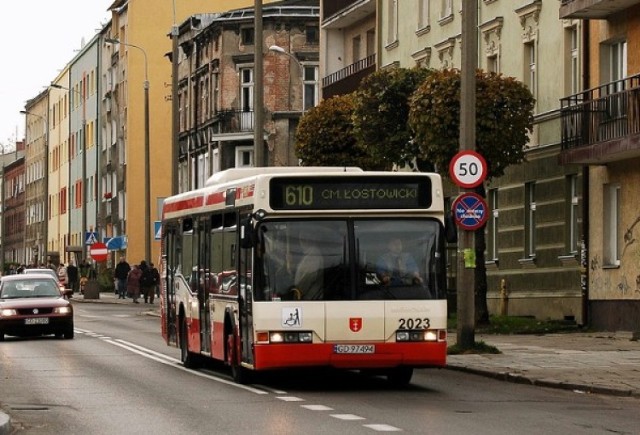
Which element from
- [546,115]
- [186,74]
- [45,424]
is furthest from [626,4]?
[186,74]

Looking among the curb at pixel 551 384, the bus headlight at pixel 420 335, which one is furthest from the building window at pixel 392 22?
the bus headlight at pixel 420 335

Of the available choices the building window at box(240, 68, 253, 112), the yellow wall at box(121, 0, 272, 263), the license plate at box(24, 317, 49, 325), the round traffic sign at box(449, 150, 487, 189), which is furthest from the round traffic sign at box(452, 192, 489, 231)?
the yellow wall at box(121, 0, 272, 263)

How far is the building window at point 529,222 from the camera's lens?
40.7 metres

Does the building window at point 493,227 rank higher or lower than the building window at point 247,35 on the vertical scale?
lower

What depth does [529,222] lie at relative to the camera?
41.1m

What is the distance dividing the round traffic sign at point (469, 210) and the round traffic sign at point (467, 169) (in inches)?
8.8

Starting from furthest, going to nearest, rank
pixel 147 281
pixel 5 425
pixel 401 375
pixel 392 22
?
pixel 147 281
pixel 392 22
pixel 401 375
pixel 5 425

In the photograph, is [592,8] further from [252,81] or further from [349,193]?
[252,81]

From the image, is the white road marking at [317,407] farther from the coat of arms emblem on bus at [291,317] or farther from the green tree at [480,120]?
the green tree at [480,120]

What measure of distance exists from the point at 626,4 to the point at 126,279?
4524 centimetres

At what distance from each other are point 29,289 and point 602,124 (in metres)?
13.1

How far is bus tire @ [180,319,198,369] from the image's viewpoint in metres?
26.9

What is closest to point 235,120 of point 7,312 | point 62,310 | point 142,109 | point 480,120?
point 142,109

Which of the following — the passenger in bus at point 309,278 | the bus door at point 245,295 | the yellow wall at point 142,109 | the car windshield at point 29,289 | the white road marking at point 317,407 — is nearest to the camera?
the white road marking at point 317,407
